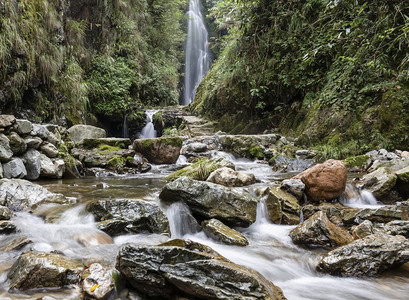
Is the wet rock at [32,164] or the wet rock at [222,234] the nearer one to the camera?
the wet rock at [222,234]

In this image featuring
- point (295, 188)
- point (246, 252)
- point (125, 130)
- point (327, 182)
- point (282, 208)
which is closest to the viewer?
point (246, 252)

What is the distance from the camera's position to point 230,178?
5.07m

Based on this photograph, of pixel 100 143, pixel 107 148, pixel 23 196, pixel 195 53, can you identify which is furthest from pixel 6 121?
pixel 195 53

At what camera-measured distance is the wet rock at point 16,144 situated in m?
4.74

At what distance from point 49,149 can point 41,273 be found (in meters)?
4.51

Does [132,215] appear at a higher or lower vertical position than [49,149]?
lower

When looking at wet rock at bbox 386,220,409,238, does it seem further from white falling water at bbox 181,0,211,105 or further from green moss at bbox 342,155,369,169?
white falling water at bbox 181,0,211,105

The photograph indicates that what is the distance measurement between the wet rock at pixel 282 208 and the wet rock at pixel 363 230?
2.57 ft

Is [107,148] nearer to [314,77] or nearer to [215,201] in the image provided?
[215,201]

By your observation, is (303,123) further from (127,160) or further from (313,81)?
(127,160)

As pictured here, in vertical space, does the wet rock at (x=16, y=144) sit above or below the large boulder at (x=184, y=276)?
above

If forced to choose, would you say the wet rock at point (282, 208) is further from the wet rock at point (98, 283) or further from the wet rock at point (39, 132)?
the wet rock at point (39, 132)

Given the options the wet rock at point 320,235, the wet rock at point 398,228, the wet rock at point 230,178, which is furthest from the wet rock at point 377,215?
the wet rock at point 230,178

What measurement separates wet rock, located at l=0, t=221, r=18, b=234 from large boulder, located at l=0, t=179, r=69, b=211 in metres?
0.70
